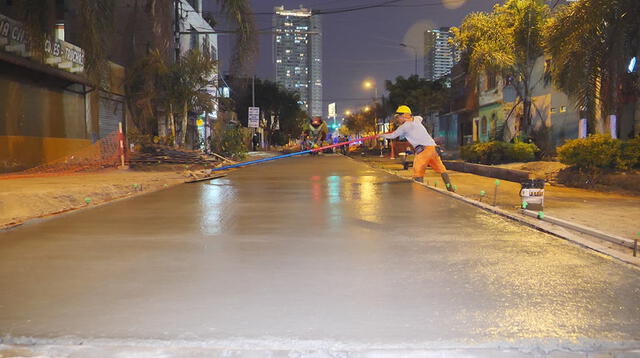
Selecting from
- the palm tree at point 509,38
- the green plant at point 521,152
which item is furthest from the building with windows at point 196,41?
the green plant at point 521,152

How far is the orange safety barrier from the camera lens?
20344mm

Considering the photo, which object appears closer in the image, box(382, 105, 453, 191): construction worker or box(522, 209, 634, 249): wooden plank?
box(522, 209, 634, 249): wooden plank

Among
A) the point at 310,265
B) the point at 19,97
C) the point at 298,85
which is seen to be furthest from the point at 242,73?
the point at 298,85

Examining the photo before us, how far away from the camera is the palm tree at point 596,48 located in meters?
13.7

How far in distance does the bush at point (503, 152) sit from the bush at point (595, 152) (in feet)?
19.0

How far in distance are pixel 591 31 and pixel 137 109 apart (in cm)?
2044

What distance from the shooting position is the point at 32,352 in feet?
11.9

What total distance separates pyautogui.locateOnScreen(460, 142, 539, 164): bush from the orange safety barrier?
13.9 metres

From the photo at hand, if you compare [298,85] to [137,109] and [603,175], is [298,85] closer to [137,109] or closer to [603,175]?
[137,109]

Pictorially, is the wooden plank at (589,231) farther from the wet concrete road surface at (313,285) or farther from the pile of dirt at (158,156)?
the pile of dirt at (158,156)

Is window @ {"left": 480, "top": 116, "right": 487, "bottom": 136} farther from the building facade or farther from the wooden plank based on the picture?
the wooden plank

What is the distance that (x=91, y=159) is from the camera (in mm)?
23359

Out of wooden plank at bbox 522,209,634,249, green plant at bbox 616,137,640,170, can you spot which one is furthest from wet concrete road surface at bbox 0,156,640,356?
green plant at bbox 616,137,640,170

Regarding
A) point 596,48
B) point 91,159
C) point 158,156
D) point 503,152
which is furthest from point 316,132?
point 596,48
